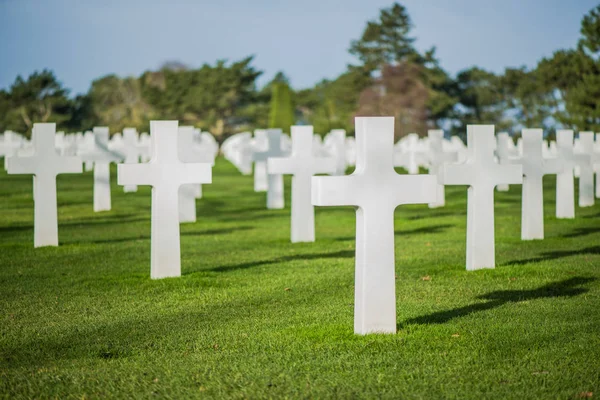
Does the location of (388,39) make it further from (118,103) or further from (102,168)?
(102,168)

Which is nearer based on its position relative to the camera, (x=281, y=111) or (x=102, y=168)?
(x=102, y=168)

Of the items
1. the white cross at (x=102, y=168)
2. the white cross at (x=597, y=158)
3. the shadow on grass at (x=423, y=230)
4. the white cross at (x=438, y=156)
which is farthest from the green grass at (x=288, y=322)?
the white cross at (x=102, y=168)

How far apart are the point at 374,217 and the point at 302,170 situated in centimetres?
639

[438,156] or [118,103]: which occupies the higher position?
[118,103]

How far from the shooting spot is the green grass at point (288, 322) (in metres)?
5.61

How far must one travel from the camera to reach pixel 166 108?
76.7 metres

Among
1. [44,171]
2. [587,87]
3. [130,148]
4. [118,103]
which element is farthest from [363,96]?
[44,171]

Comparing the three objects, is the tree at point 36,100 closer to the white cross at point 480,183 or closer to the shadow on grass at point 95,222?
the shadow on grass at point 95,222

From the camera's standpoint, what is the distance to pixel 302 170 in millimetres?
13039

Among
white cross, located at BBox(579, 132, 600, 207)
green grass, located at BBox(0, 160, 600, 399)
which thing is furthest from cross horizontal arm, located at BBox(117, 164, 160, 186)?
white cross, located at BBox(579, 132, 600, 207)

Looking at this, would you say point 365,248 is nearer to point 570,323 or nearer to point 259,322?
point 259,322

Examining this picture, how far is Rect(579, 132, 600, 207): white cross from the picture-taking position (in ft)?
53.1

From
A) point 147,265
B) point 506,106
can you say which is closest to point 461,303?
point 147,265

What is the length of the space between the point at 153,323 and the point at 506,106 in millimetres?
68281
